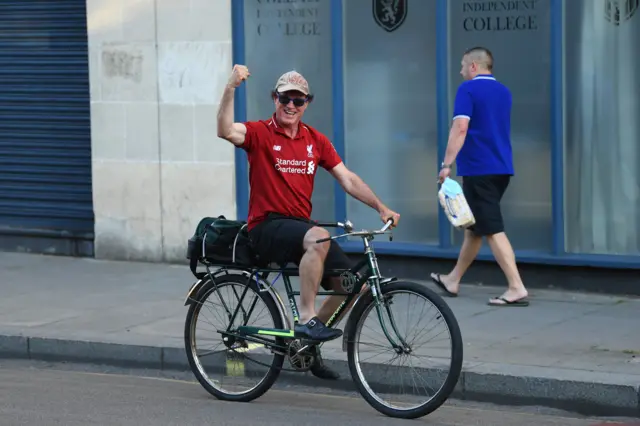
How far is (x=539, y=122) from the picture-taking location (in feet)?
35.2

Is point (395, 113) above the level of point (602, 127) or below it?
above

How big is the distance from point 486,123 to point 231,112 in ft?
10.9

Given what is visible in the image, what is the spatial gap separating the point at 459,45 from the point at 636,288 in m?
Answer: 2.47

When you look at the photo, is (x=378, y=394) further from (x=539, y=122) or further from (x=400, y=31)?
(x=400, y=31)

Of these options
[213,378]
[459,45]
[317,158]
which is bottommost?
[213,378]

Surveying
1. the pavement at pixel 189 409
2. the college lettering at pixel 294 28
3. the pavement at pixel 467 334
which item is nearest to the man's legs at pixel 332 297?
the pavement at pixel 189 409

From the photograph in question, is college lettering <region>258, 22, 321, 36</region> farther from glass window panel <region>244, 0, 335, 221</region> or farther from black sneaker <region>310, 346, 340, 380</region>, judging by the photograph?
black sneaker <region>310, 346, 340, 380</region>

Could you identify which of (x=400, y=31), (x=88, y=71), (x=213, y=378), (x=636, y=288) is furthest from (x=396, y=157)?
(x=213, y=378)

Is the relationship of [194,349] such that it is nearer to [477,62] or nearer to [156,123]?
[477,62]

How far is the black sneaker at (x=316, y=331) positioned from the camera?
7113 millimetres

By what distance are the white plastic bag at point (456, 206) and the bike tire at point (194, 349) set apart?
257 cm

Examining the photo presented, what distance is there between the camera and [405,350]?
701cm

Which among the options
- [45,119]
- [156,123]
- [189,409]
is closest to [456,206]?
[189,409]

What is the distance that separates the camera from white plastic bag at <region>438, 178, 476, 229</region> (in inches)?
379
